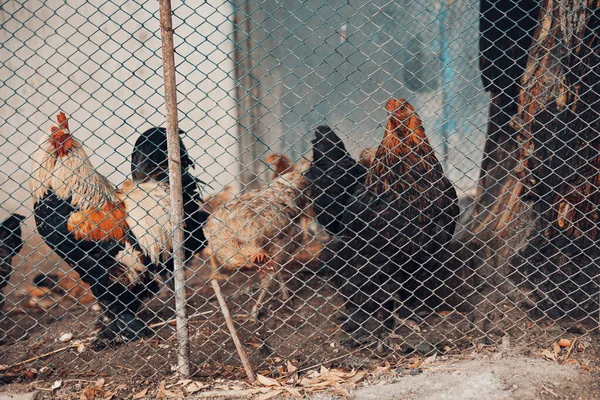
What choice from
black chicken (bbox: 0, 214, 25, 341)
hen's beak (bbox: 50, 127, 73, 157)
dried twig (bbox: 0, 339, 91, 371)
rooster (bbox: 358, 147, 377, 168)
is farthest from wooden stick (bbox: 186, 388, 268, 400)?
rooster (bbox: 358, 147, 377, 168)

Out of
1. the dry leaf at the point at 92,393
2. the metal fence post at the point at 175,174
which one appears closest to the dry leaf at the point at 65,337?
the dry leaf at the point at 92,393

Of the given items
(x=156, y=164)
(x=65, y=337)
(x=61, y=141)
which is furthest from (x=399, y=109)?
(x=65, y=337)

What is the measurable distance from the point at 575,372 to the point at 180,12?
210 inches

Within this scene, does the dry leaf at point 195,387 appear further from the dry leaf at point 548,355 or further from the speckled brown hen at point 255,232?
the dry leaf at point 548,355

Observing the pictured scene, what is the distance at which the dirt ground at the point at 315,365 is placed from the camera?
10.00 ft

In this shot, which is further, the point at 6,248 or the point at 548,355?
the point at 6,248

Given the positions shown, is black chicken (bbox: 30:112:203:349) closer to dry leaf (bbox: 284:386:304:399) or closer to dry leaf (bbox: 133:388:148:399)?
dry leaf (bbox: 133:388:148:399)

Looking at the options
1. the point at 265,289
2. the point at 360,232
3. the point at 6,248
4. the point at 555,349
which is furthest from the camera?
Answer: the point at 265,289

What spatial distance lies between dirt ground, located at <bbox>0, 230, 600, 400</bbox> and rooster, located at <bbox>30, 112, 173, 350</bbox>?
1.00 ft

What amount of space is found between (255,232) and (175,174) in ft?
4.45

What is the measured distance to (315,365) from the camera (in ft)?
11.1

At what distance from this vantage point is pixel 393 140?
12.3 feet

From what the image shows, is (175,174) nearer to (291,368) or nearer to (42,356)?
(291,368)

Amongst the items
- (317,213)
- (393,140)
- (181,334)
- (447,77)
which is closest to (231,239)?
(317,213)
